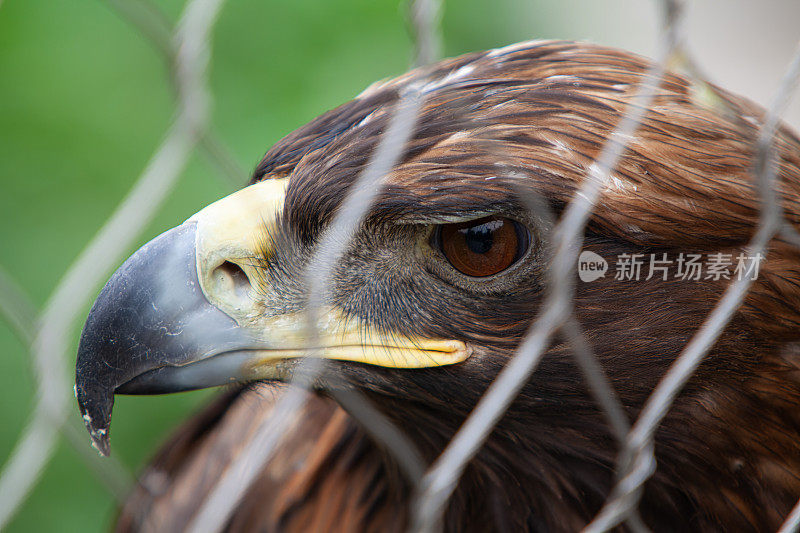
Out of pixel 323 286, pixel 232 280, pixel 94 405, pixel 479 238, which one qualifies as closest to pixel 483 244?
pixel 479 238

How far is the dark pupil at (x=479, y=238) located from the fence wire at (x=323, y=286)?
3.5 inches

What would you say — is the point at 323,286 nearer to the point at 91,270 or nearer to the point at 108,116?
the point at 91,270

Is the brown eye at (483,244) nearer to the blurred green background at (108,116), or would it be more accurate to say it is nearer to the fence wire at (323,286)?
the fence wire at (323,286)

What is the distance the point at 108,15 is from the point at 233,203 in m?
2.97

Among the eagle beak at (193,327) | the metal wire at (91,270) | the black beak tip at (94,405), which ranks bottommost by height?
the black beak tip at (94,405)

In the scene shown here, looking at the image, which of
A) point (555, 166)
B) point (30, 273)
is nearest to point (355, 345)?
point (555, 166)

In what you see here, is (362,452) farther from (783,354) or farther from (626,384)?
(783,354)

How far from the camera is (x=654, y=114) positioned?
1.29 m

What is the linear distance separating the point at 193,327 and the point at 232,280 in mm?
94

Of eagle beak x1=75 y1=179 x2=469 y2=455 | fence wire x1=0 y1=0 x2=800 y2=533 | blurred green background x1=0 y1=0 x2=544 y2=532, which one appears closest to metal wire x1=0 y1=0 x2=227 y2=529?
fence wire x1=0 y1=0 x2=800 y2=533

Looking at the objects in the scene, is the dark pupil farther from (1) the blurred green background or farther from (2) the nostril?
(1) the blurred green background

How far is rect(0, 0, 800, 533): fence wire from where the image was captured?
721 millimetres

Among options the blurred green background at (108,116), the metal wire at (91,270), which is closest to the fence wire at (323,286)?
the metal wire at (91,270)

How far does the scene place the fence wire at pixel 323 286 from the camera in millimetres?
721
